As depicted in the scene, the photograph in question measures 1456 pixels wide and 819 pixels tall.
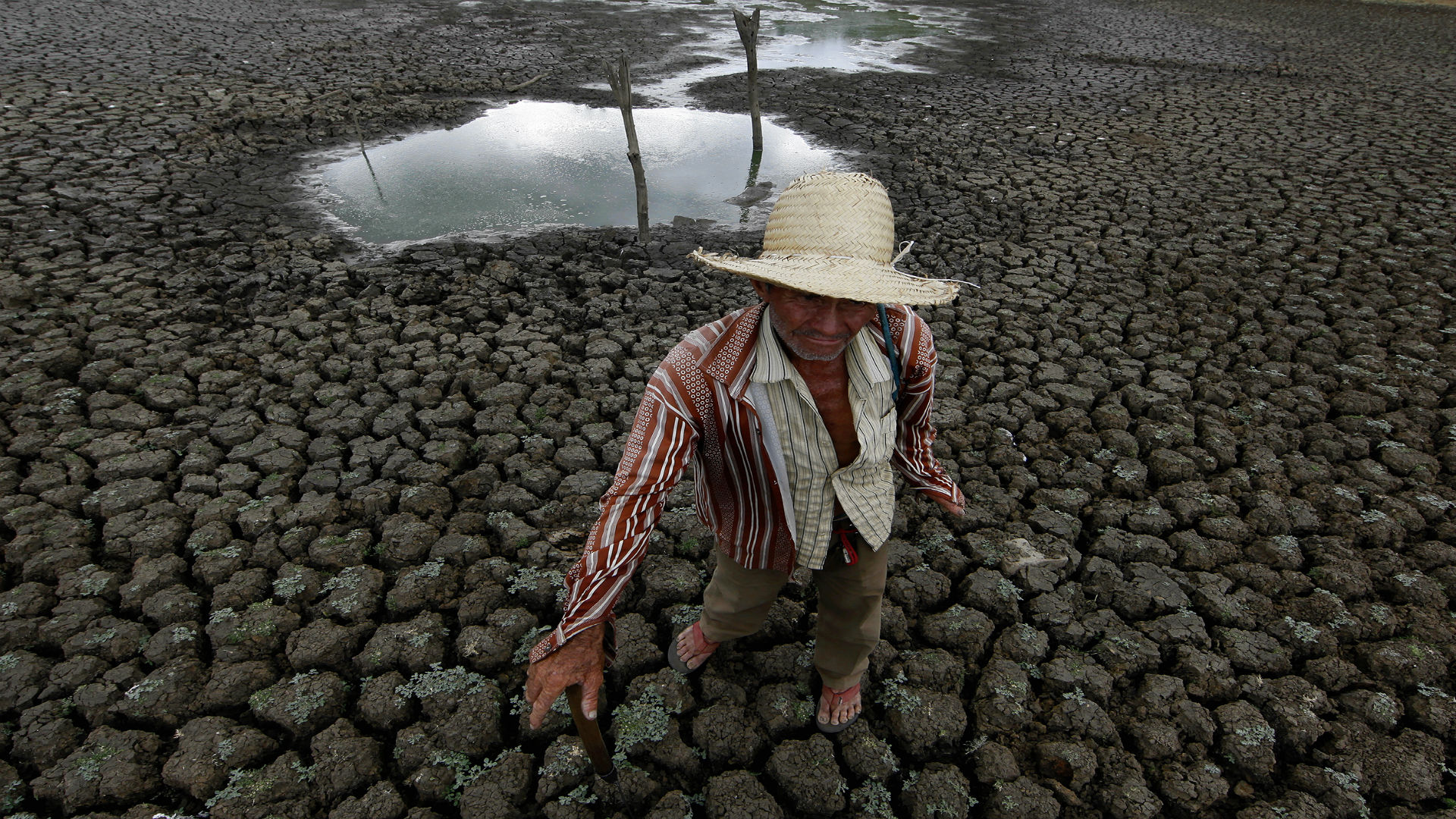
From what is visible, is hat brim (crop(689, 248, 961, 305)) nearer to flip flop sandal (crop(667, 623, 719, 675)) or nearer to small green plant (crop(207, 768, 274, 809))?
flip flop sandal (crop(667, 623, 719, 675))

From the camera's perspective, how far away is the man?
1477 millimetres

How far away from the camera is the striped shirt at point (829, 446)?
1.57m

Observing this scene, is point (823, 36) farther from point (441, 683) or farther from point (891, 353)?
point (441, 683)

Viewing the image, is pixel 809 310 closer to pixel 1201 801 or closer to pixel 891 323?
pixel 891 323

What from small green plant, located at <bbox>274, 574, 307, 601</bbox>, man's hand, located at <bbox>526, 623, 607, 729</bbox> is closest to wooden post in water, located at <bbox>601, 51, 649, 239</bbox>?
small green plant, located at <bbox>274, 574, 307, 601</bbox>

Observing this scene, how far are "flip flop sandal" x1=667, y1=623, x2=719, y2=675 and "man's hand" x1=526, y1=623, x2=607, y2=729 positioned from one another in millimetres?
770

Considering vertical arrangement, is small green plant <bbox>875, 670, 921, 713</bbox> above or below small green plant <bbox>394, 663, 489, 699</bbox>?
below

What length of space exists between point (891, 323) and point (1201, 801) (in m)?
1.62

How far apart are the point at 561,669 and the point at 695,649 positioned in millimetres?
854

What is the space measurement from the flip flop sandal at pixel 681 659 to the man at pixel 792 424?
0.50 m

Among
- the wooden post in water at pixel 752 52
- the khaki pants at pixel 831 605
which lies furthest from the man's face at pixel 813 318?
the wooden post in water at pixel 752 52

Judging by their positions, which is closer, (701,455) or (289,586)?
(701,455)

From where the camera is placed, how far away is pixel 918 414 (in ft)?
6.16

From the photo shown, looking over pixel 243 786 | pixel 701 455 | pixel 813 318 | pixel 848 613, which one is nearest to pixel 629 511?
pixel 701 455
